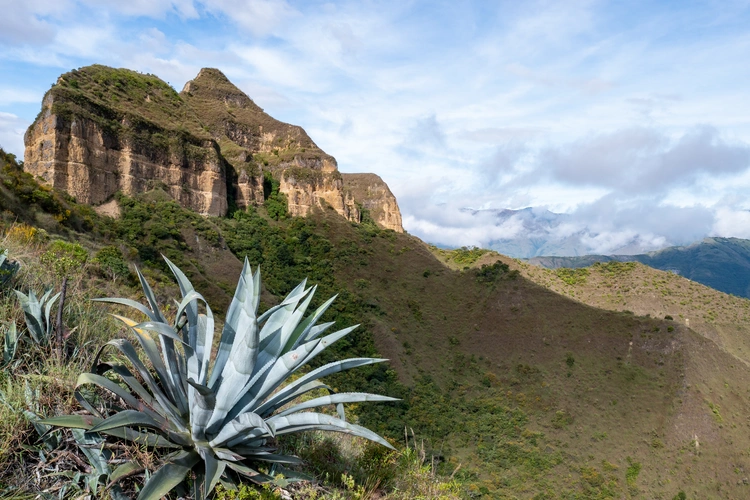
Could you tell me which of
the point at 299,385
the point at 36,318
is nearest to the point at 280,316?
the point at 299,385

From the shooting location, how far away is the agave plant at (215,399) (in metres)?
2.17

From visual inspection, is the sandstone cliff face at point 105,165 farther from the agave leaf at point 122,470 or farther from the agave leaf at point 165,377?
the agave leaf at point 122,470

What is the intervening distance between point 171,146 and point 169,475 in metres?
30.8

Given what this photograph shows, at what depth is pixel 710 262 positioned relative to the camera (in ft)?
535

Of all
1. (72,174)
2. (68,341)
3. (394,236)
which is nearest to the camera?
(68,341)

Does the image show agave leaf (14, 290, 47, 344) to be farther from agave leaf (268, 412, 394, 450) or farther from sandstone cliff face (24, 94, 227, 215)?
sandstone cliff face (24, 94, 227, 215)

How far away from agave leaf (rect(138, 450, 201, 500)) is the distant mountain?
531 feet

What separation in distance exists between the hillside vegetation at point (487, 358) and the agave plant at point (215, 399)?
5.84m

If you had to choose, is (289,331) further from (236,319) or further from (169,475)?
(169,475)

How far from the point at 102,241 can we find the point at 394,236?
29612 millimetres

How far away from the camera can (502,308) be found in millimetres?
31266

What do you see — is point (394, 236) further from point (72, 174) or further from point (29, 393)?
point (29, 393)

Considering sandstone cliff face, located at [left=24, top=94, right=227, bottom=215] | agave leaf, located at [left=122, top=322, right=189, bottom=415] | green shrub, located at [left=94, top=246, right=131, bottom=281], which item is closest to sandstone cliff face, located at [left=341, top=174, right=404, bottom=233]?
sandstone cliff face, located at [left=24, top=94, right=227, bottom=215]

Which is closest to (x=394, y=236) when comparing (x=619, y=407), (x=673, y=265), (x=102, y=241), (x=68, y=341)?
(x=619, y=407)
